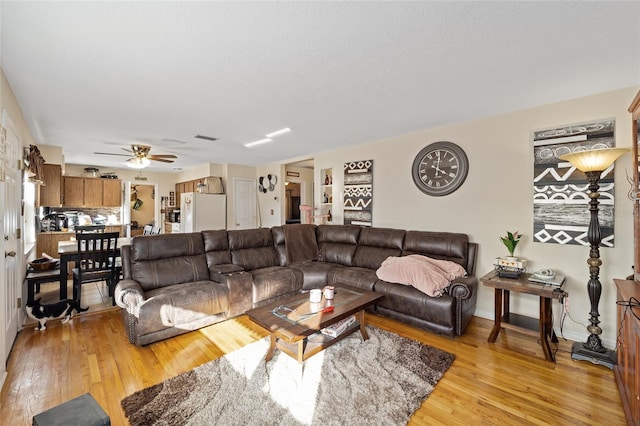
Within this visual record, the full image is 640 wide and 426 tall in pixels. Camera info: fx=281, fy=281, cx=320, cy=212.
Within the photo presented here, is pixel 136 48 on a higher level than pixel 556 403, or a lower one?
higher

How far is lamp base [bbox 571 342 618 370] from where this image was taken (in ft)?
7.68

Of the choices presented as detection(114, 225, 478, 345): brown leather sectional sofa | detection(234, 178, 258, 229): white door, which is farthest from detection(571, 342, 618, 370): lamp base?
detection(234, 178, 258, 229): white door

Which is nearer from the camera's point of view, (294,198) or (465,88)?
(465,88)

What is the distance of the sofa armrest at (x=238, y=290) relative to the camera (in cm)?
323

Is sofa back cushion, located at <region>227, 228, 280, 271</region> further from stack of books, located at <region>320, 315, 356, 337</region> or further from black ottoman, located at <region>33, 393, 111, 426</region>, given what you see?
black ottoman, located at <region>33, 393, 111, 426</region>

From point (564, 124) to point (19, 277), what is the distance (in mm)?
5936

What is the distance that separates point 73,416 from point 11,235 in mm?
2583

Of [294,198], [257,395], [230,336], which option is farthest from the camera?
[294,198]

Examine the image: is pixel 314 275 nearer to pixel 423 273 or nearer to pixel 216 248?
pixel 216 248

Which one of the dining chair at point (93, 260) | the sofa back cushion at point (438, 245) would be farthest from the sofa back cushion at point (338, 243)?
the dining chair at point (93, 260)

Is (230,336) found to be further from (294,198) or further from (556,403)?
(294,198)

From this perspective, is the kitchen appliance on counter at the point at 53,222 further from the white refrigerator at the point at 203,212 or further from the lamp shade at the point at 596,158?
the lamp shade at the point at 596,158

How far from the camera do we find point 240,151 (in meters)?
5.54

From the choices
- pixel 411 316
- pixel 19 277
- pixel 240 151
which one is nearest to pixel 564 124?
pixel 411 316
